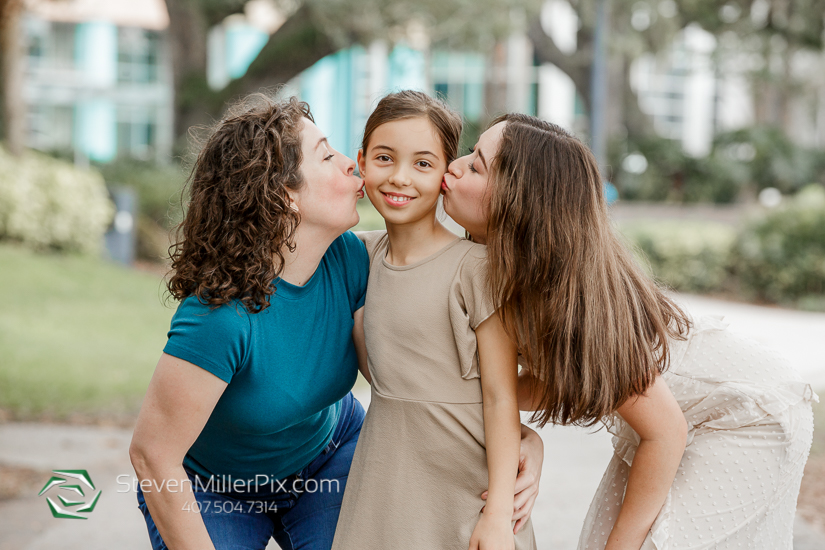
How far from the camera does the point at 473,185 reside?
201 centimetres

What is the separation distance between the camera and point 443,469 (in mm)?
1962

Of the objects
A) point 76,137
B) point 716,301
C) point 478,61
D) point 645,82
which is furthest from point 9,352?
point 76,137

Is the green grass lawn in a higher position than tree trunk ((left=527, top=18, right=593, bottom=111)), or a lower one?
lower

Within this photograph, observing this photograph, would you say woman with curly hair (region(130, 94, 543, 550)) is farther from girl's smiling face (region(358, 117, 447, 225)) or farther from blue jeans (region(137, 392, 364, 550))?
girl's smiling face (region(358, 117, 447, 225))

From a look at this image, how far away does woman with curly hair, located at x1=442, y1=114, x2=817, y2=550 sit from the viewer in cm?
190

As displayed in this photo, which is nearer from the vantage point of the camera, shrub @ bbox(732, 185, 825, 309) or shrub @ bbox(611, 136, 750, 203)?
shrub @ bbox(732, 185, 825, 309)

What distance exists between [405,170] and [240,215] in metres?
0.44

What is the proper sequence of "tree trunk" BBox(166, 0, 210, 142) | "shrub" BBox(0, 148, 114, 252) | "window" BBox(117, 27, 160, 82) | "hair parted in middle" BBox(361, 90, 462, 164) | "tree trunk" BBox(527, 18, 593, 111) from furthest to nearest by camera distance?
"window" BBox(117, 27, 160, 82) < "tree trunk" BBox(527, 18, 593, 111) < "tree trunk" BBox(166, 0, 210, 142) < "shrub" BBox(0, 148, 114, 252) < "hair parted in middle" BBox(361, 90, 462, 164)

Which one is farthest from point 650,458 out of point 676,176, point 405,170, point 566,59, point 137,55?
point 137,55

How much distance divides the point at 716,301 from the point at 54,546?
35.4ft

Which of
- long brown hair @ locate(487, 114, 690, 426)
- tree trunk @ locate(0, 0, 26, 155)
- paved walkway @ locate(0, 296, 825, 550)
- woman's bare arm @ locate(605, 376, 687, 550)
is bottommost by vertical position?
paved walkway @ locate(0, 296, 825, 550)

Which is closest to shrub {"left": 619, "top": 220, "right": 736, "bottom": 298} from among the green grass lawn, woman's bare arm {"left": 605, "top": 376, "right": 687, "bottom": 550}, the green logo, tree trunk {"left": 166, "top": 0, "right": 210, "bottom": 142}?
the green grass lawn

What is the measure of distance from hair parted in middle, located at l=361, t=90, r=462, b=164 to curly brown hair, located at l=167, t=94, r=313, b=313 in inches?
9.4

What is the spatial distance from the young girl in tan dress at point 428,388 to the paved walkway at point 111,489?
4.87 ft
